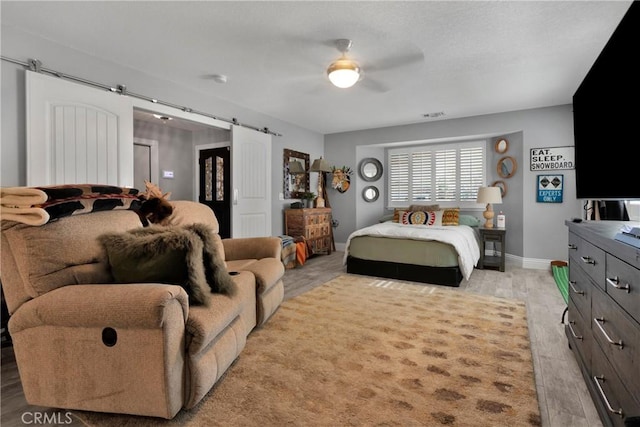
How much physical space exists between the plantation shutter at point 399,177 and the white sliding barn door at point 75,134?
184 inches

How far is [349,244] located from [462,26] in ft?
9.63

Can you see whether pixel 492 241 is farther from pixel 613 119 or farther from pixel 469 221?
pixel 613 119

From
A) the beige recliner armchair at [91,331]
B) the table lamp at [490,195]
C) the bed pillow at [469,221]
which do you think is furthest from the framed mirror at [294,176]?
the beige recliner armchair at [91,331]

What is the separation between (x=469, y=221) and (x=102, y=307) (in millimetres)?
5211

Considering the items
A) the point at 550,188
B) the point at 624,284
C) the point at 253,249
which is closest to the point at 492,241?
the point at 550,188

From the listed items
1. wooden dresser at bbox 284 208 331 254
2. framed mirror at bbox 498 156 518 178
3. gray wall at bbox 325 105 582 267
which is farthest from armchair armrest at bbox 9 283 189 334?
framed mirror at bbox 498 156 518 178

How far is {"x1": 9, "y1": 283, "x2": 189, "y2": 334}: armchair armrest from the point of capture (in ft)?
4.39

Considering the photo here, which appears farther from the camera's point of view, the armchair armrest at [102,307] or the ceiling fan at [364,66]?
the ceiling fan at [364,66]

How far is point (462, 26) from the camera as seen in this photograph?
247cm

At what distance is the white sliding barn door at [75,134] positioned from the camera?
2.57 meters

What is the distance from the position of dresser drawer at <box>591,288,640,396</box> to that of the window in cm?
433

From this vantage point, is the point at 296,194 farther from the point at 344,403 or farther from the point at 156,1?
the point at 344,403

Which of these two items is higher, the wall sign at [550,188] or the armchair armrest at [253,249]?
the wall sign at [550,188]

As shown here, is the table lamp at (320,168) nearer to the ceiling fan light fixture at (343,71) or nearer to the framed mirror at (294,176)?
the framed mirror at (294,176)
